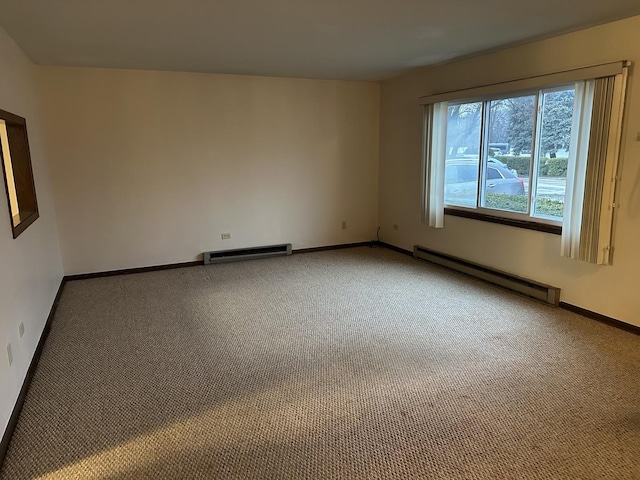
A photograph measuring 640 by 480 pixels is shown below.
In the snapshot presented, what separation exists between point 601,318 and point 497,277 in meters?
0.99

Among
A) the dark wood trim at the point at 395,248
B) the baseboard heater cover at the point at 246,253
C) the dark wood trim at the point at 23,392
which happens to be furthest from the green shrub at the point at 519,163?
the dark wood trim at the point at 23,392

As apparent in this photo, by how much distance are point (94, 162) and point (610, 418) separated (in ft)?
16.5

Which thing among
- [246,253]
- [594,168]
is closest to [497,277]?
[594,168]

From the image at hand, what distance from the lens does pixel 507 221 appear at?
4211 millimetres

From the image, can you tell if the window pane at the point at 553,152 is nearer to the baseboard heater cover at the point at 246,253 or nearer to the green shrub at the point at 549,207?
the green shrub at the point at 549,207

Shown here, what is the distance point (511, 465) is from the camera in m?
1.91

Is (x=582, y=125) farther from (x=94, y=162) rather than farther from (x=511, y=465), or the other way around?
(x=94, y=162)

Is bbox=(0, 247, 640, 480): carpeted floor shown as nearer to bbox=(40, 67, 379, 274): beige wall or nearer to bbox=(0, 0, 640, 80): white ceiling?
bbox=(40, 67, 379, 274): beige wall

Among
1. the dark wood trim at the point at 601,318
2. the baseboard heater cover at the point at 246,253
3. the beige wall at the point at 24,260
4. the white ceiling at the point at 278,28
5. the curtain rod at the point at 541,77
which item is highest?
the white ceiling at the point at 278,28

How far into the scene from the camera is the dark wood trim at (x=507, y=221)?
3.79 meters

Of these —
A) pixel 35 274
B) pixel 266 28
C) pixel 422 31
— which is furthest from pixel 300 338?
pixel 422 31

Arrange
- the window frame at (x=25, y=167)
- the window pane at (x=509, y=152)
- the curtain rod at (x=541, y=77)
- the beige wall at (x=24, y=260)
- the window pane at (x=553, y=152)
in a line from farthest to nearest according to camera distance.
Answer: the window pane at (x=509, y=152), the window pane at (x=553, y=152), the curtain rod at (x=541, y=77), the window frame at (x=25, y=167), the beige wall at (x=24, y=260)

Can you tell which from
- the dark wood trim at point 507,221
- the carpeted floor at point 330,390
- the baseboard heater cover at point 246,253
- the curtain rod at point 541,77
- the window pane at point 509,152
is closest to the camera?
the carpeted floor at point 330,390

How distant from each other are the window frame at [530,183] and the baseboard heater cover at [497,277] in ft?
1.62
